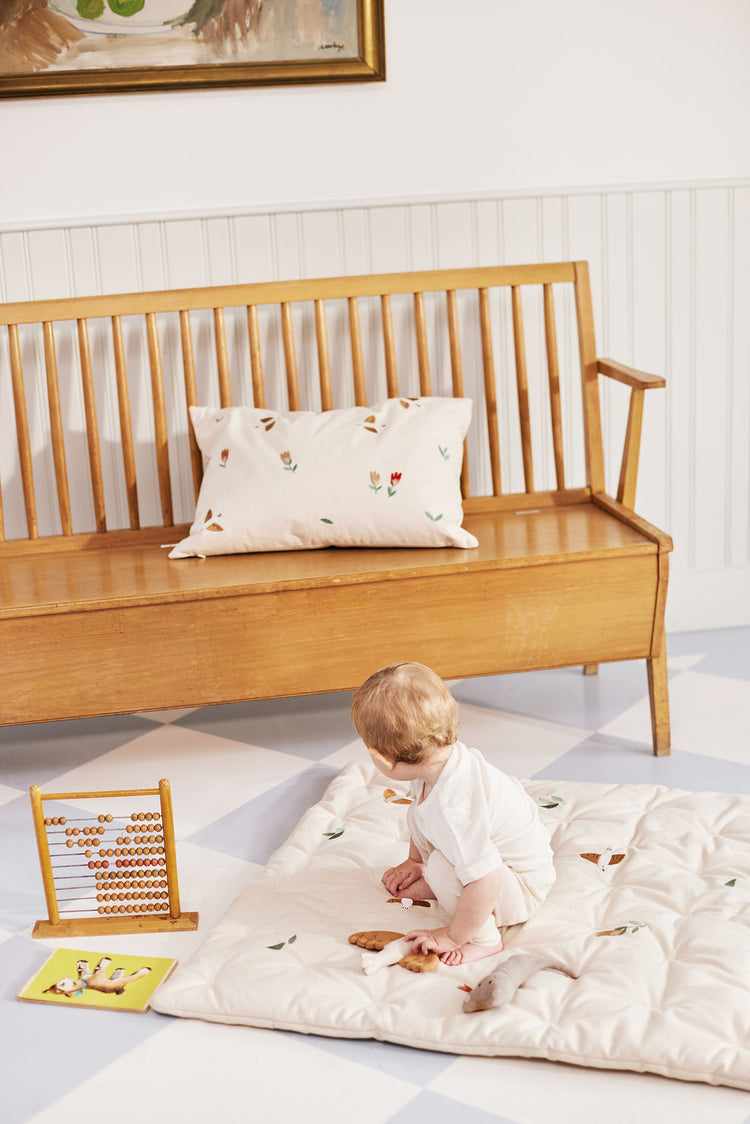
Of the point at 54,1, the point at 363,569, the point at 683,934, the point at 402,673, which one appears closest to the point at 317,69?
the point at 54,1

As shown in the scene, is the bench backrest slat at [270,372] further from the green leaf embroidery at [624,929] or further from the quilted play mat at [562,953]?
the green leaf embroidery at [624,929]

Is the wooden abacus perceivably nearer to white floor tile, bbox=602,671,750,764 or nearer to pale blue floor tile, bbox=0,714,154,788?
pale blue floor tile, bbox=0,714,154,788

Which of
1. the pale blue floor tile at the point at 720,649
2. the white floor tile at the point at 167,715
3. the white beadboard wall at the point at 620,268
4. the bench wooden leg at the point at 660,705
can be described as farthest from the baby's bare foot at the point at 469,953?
the white beadboard wall at the point at 620,268

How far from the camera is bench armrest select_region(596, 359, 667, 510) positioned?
83.9 inches

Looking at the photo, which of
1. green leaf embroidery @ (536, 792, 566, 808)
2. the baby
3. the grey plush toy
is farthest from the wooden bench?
the grey plush toy

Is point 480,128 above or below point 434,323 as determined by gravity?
above

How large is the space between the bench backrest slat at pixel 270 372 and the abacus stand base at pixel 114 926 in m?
0.94

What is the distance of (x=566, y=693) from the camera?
2389 mm

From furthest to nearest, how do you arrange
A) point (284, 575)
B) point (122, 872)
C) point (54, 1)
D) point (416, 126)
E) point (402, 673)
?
point (416, 126), point (54, 1), point (284, 575), point (122, 872), point (402, 673)

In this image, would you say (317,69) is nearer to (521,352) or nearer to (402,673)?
(521,352)

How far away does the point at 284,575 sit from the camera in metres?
1.97

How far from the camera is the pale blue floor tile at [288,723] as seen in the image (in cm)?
220

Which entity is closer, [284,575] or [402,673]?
[402,673]

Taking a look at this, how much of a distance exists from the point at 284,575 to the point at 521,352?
2.51 ft
